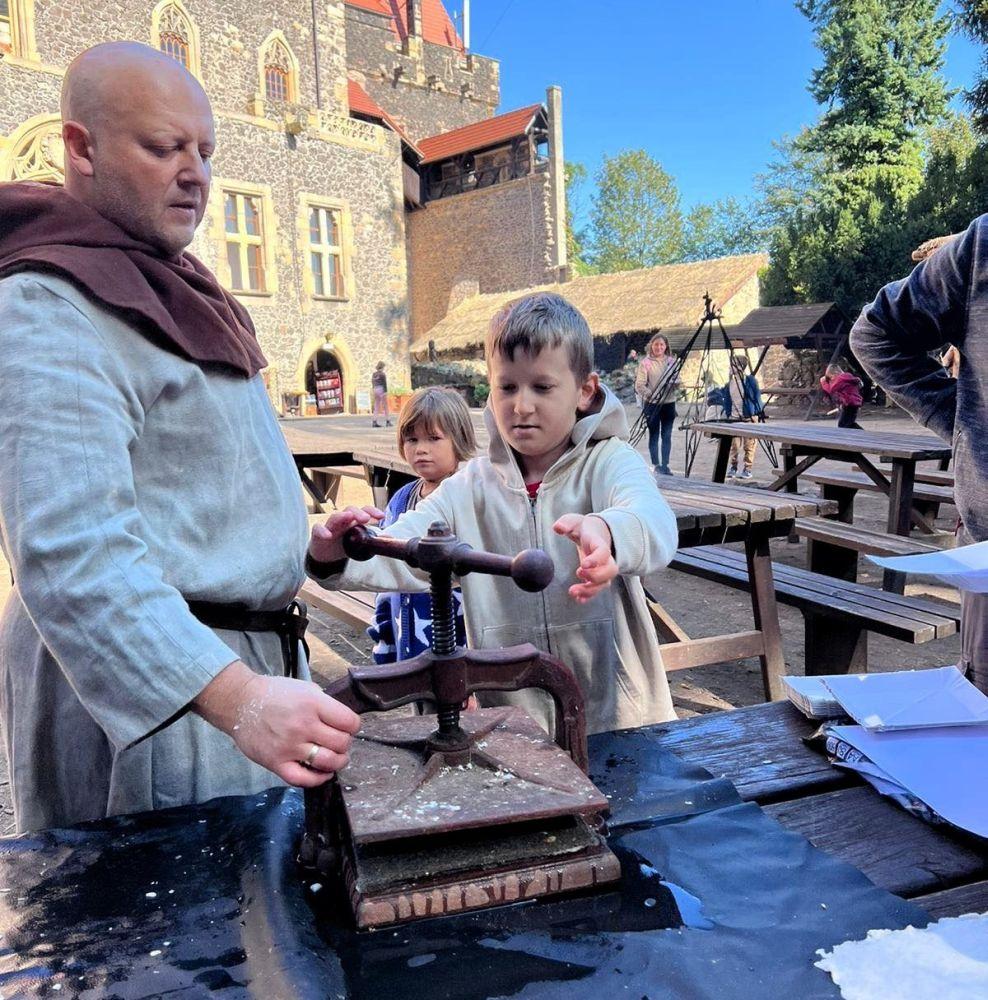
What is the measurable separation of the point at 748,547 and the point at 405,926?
2.87m

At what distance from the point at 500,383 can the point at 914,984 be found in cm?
121

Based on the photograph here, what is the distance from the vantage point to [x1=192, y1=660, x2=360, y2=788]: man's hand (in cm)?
84

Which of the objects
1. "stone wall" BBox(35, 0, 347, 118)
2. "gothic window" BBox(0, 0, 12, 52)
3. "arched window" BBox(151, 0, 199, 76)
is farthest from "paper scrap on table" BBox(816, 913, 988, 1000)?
"arched window" BBox(151, 0, 199, 76)

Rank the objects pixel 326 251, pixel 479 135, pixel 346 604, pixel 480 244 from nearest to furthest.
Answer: pixel 346 604 < pixel 326 251 < pixel 479 135 < pixel 480 244

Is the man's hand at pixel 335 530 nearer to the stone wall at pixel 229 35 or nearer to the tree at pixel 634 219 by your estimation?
the stone wall at pixel 229 35

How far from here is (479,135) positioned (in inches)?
1089

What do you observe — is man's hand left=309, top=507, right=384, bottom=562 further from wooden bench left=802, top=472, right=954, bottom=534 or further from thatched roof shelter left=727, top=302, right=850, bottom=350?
thatched roof shelter left=727, top=302, right=850, bottom=350

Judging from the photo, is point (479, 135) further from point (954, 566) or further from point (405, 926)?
point (405, 926)

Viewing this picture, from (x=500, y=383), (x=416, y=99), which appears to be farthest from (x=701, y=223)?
(x=500, y=383)

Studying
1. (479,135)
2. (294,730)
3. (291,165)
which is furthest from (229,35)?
(294,730)

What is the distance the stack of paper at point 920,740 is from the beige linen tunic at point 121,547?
86cm

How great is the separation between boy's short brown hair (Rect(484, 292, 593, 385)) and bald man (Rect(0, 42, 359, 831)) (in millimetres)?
489

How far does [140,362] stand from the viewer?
1107mm

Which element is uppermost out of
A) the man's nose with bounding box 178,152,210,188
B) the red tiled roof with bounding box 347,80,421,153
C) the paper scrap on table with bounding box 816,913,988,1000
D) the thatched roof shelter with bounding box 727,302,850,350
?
the red tiled roof with bounding box 347,80,421,153
